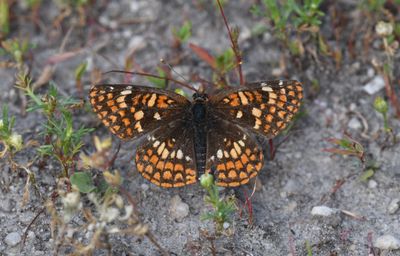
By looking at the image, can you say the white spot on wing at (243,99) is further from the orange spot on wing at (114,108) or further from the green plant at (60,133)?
the green plant at (60,133)

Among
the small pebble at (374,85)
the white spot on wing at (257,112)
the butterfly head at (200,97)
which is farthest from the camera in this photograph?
the small pebble at (374,85)

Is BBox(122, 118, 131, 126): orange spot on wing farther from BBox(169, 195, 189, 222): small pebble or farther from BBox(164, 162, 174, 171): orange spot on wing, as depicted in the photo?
BBox(169, 195, 189, 222): small pebble

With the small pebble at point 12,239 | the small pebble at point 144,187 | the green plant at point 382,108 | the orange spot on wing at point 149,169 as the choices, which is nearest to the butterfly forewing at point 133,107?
the orange spot on wing at point 149,169

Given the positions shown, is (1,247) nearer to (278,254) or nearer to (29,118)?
(29,118)

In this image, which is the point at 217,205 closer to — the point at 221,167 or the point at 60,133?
the point at 221,167

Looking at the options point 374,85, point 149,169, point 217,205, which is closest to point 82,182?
point 149,169

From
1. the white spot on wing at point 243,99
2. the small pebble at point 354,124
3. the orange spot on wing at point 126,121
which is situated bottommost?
the small pebble at point 354,124

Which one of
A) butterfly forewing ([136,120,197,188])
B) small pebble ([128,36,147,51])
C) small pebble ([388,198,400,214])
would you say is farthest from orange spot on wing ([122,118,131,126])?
small pebble ([388,198,400,214])
